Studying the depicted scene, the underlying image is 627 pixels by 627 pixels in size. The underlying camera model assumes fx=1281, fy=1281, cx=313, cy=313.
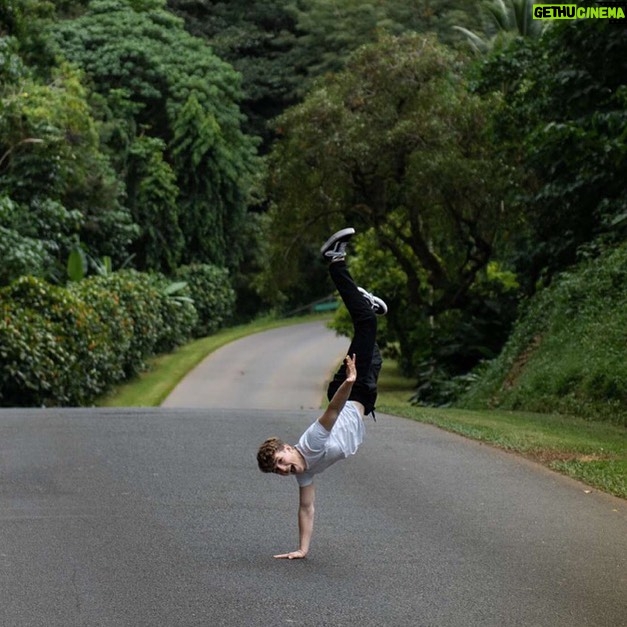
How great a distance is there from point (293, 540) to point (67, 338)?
20.2 m

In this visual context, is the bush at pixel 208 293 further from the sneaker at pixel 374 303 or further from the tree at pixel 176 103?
the sneaker at pixel 374 303

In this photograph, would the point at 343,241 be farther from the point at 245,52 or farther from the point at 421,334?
the point at 245,52

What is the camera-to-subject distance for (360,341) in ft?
28.1

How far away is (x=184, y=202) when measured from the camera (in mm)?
54781

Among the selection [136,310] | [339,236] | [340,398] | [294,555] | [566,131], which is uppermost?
[566,131]

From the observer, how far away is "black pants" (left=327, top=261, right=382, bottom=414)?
859cm

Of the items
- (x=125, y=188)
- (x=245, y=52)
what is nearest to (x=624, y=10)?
(x=125, y=188)

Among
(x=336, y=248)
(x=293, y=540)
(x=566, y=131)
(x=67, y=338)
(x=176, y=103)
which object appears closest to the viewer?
(x=336, y=248)

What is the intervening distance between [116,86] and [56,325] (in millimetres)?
25603

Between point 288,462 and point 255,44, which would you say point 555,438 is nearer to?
point 288,462

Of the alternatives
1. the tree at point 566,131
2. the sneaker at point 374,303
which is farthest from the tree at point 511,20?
the sneaker at point 374,303

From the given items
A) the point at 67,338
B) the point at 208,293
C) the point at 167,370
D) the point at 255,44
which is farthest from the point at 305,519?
the point at 255,44

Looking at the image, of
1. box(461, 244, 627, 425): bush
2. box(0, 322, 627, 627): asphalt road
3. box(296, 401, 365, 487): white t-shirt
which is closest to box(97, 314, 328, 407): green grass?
box(461, 244, 627, 425): bush

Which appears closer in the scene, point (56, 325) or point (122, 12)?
point (56, 325)
